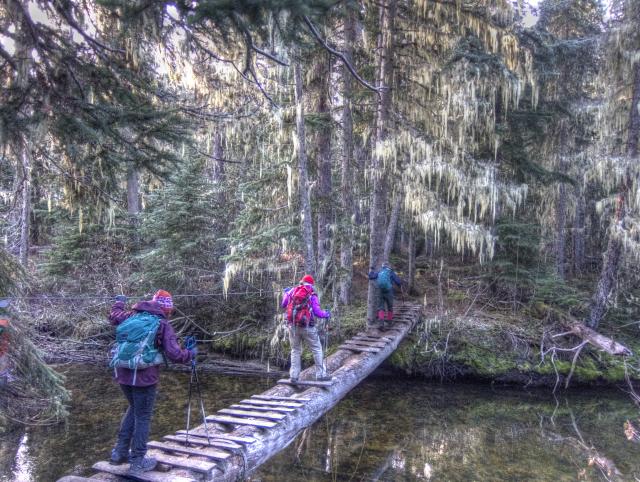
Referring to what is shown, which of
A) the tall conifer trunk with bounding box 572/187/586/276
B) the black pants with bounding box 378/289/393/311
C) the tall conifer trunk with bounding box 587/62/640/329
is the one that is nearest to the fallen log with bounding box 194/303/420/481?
the black pants with bounding box 378/289/393/311

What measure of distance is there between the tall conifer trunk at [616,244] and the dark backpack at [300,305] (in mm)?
9204

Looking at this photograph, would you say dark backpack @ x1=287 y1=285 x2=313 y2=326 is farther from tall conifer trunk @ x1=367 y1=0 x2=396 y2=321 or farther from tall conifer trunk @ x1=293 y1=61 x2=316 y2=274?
tall conifer trunk @ x1=367 y1=0 x2=396 y2=321

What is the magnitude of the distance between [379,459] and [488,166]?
7295mm

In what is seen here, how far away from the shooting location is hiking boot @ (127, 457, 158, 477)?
15.6ft

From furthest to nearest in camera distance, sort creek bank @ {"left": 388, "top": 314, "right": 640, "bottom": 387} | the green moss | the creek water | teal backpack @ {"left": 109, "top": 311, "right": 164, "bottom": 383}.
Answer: the green moss, creek bank @ {"left": 388, "top": 314, "right": 640, "bottom": 387}, the creek water, teal backpack @ {"left": 109, "top": 311, "right": 164, "bottom": 383}

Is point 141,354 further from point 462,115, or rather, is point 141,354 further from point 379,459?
point 462,115

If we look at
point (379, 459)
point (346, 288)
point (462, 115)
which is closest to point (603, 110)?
point (462, 115)

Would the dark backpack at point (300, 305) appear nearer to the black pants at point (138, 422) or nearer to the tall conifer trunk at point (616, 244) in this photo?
the black pants at point (138, 422)

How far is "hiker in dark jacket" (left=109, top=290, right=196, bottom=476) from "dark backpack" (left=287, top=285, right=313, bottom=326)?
276 centimetres

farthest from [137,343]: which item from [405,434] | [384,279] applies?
[384,279]

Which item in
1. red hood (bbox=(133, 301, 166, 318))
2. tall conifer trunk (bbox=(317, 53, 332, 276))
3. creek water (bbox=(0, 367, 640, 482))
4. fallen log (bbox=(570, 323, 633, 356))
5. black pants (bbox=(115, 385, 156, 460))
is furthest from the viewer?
tall conifer trunk (bbox=(317, 53, 332, 276))

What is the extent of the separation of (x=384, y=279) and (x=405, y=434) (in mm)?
3629

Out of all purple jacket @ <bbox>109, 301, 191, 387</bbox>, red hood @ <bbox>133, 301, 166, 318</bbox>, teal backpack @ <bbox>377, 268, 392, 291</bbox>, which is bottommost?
purple jacket @ <bbox>109, 301, 191, 387</bbox>

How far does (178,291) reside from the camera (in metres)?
14.5
